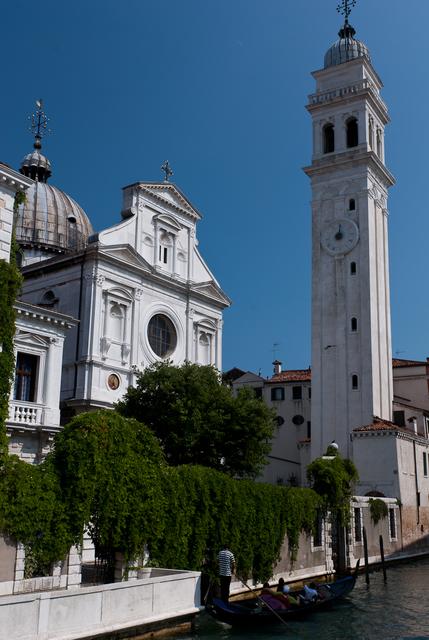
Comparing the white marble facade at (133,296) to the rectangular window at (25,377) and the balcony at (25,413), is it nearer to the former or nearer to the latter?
the rectangular window at (25,377)

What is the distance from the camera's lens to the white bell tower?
41.9 m

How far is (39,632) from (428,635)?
9061 millimetres

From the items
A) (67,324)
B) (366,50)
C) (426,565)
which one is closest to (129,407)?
(67,324)

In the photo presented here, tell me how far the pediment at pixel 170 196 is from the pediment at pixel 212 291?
11.9 feet

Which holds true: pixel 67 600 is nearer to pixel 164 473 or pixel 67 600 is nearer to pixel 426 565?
pixel 164 473

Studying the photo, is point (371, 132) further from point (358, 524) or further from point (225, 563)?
point (225, 563)

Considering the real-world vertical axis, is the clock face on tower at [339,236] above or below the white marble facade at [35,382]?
above

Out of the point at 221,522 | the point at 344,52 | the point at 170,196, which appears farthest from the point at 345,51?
the point at 221,522

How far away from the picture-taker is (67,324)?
25.4 metres

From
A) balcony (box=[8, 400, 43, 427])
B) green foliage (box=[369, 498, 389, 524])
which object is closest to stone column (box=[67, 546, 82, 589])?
balcony (box=[8, 400, 43, 427])

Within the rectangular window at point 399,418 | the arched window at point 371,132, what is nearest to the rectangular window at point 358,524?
the rectangular window at point 399,418

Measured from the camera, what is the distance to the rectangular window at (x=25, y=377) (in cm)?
2383

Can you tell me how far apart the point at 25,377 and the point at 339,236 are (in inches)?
1019

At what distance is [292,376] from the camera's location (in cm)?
4991
